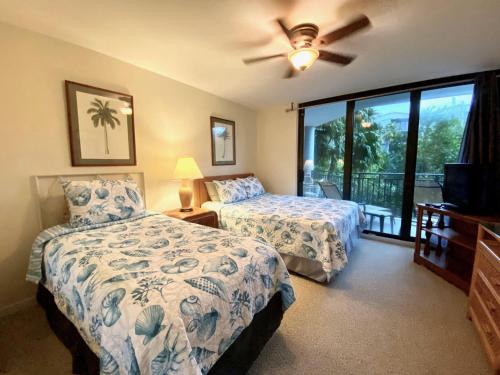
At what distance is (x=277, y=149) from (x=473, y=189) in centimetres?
282

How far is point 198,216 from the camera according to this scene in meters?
2.62

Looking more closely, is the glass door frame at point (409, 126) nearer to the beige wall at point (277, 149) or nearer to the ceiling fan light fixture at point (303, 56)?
the beige wall at point (277, 149)

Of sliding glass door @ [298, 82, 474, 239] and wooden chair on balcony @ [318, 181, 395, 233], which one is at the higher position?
sliding glass door @ [298, 82, 474, 239]

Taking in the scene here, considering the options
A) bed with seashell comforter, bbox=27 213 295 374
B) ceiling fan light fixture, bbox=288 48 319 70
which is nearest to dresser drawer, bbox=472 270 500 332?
bed with seashell comforter, bbox=27 213 295 374

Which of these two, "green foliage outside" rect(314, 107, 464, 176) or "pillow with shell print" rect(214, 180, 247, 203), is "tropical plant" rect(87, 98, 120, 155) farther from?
"green foliage outside" rect(314, 107, 464, 176)

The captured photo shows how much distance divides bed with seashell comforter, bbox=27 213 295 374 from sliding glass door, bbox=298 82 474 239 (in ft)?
8.90

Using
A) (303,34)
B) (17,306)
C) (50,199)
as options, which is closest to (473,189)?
(303,34)

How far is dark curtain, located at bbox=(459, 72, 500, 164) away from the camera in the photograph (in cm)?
243

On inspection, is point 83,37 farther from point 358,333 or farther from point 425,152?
point 425,152

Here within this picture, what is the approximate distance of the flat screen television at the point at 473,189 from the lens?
2.10m

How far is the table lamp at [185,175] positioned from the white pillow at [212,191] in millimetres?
512

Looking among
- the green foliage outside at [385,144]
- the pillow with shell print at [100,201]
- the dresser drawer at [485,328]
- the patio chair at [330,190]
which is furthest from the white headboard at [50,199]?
the green foliage outside at [385,144]

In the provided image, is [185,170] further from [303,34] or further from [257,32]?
[303,34]

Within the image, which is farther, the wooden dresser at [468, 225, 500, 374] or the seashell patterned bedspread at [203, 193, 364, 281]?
the seashell patterned bedspread at [203, 193, 364, 281]
